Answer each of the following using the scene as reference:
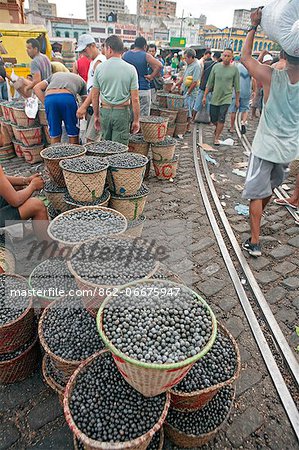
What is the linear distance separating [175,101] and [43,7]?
13214cm

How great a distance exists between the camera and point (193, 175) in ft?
22.1

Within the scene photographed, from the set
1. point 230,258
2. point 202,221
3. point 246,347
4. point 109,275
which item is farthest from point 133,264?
point 202,221

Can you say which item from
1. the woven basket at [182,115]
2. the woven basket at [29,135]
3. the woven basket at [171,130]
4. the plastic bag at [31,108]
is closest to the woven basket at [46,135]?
the woven basket at [29,135]

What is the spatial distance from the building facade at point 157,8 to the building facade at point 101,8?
12.9 metres

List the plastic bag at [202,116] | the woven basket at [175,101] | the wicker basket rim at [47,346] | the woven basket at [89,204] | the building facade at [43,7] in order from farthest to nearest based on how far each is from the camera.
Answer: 1. the building facade at [43,7]
2. the plastic bag at [202,116]
3. the woven basket at [175,101]
4. the woven basket at [89,204]
5. the wicker basket rim at [47,346]

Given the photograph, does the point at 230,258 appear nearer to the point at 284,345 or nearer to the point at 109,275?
the point at 284,345

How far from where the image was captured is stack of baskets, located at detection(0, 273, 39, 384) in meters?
2.36

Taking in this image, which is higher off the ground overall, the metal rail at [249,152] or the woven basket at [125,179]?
the woven basket at [125,179]

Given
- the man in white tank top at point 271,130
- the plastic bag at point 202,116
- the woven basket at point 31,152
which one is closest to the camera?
the man in white tank top at point 271,130

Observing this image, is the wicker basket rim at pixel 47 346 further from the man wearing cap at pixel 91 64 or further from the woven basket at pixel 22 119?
the woven basket at pixel 22 119

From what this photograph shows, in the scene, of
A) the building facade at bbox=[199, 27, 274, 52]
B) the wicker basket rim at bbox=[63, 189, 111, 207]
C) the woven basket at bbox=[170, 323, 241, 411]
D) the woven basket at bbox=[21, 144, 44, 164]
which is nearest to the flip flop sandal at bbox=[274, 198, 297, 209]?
the wicker basket rim at bbox=[63, 189, 111, 207]

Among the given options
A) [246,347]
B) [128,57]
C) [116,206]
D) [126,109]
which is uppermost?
[128,57]

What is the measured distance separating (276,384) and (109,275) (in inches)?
67.0

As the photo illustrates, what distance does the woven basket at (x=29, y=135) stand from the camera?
6.53 m
